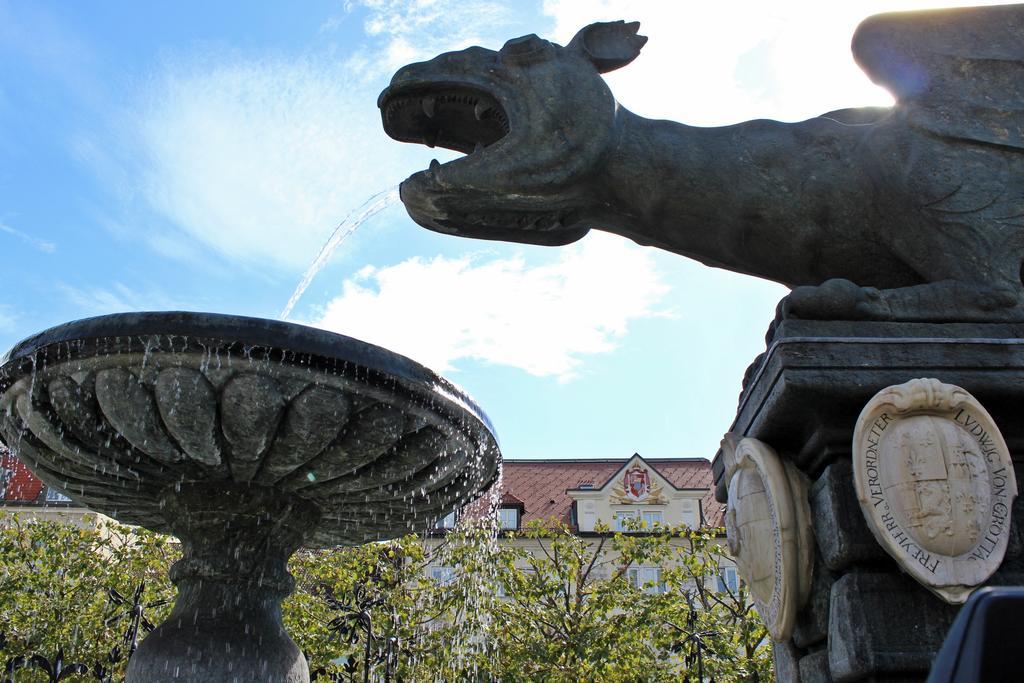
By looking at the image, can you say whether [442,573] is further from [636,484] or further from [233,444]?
[233,444]

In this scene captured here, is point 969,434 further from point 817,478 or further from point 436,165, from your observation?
point 436,165

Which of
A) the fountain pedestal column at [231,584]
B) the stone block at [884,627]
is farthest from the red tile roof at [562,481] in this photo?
the stone block at [884,627]

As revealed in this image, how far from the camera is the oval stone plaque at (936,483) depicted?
289 cm

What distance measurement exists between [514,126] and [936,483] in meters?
2.43

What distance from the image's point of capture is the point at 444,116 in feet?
15.2

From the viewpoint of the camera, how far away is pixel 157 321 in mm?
3783

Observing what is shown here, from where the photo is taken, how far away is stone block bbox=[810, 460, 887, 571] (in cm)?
307

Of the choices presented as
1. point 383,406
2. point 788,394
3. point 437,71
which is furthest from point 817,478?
point 437,71

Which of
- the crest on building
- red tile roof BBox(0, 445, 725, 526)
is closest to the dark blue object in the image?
red tile roof BBox(0, 445, 725, 526)

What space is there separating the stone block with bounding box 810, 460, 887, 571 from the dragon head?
1.77 m

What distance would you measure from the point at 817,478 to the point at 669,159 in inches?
64.1

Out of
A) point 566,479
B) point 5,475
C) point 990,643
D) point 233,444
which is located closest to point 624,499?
point 566,479

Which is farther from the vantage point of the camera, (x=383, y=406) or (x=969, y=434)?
(x=383, y=406)

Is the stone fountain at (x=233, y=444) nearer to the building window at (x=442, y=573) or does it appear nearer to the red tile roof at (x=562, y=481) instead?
the building window at (x=442, y=573)
